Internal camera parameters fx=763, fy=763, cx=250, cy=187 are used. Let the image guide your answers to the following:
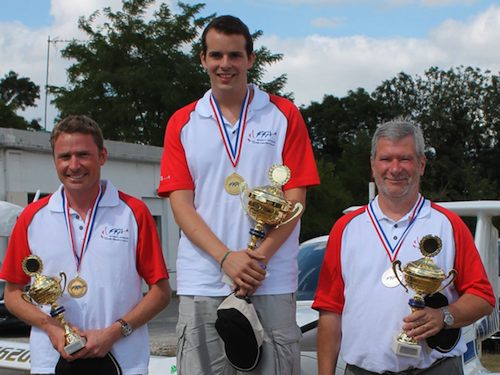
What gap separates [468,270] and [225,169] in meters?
1.20

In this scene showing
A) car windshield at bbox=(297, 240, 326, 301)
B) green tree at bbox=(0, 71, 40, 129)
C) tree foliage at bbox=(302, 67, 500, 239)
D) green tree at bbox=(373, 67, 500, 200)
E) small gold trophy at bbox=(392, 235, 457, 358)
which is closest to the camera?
small gold trophy at bbox=(392, 235, 457, 358)

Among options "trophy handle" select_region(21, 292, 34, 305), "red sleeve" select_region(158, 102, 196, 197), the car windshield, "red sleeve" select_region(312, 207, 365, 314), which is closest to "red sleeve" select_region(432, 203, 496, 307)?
"red sleeve" select_region(312, 207, 365, 314)

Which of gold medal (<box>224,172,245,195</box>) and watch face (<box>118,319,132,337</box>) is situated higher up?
gold medal (<box>224,172,245,195</box>)

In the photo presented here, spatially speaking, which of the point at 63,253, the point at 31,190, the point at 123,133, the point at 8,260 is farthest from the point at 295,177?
the point at 123,133

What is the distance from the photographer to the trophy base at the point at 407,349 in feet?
10.7

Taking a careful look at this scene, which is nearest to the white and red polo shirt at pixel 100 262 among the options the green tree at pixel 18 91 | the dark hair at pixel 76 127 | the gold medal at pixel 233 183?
the dark hair at pixel 76 127

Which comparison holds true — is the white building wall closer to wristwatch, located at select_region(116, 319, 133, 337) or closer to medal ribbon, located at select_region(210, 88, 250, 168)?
wristwatch, located at select_region(116, 319, 133, 337)

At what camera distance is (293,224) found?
3.60 m

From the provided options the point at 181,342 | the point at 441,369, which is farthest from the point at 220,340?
the point at 441,369

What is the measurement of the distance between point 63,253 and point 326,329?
1299mm

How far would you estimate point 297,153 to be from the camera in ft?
12.1

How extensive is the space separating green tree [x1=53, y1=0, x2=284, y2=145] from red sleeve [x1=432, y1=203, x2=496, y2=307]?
1000 inches

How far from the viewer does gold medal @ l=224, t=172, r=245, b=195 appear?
3568 mm

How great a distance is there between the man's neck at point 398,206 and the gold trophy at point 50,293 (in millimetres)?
1525
